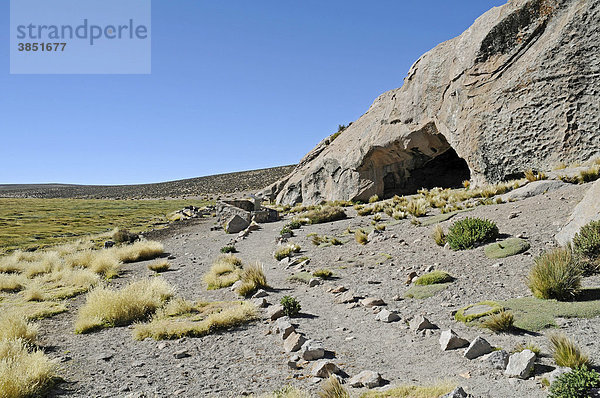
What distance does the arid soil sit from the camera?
5.16m

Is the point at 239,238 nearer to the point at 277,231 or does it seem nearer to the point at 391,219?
the point at 277,231

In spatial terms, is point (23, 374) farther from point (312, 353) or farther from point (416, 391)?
point (416, 391)

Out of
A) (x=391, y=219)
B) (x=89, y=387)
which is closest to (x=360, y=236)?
(x=391, y=219)

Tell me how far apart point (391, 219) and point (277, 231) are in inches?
272

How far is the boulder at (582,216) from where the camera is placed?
831 centimetres

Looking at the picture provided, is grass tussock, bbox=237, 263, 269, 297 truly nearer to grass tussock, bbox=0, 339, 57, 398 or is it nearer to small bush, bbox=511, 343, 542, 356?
grass tussock, bbox=0, 339, 57, 398

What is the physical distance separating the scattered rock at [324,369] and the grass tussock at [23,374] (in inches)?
153

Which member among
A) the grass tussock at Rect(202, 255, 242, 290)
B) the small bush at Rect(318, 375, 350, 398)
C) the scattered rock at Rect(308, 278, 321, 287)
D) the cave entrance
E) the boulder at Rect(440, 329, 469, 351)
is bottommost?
the grass tussock at Rect(202, 255, 242, 290)

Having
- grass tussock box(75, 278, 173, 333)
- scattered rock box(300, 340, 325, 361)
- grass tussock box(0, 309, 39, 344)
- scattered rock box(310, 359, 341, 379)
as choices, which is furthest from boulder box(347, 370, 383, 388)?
grass tussock box(0, 309, 39, 344)

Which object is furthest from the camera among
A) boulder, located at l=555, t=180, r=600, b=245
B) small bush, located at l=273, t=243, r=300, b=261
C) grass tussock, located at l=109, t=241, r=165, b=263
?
grass tussock, located at l=109, t=241, r=165, b=263

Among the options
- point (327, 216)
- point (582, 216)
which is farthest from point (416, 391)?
point (327, 216)

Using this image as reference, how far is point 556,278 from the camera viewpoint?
21.1ft

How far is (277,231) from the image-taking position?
72.7 ft

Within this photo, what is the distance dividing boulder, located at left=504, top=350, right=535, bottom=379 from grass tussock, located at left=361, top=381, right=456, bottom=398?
79 cm
